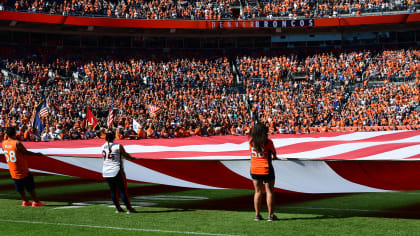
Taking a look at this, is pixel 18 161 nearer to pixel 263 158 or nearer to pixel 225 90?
pixel 263 158

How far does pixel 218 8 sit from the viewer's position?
41.8 m

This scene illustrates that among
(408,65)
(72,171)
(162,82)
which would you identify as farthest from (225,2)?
(72,171)

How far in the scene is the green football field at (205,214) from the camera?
6816 millimetres

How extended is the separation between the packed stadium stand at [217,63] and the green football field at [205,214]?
15.4 m

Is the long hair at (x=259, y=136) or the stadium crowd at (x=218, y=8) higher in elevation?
the stadium crowd at (x=218, y=8)

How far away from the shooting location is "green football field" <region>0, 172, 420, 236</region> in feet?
22.4

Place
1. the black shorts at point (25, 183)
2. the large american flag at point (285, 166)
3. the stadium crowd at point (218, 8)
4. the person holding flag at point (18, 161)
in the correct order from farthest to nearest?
1. the stadium crowd at point (218, 8)
2. the black shorts at point (25, 183)
3. the person holding flag at point (18, 161)
4. the large american flag at point (285, 166)

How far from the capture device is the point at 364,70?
3709cm

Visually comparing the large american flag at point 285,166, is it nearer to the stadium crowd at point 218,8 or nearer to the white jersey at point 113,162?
the white jersey at point 113,162

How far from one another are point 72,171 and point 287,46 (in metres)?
33.3

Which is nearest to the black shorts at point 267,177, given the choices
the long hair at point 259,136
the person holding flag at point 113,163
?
the long hair at point 259,136

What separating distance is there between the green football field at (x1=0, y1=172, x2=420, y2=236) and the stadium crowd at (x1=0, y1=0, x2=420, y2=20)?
2911cm

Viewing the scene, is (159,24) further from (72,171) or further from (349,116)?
(72,171)

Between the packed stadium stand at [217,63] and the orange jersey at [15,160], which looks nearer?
the orange jersey at [15,160]
